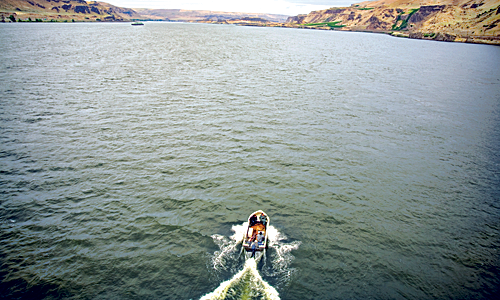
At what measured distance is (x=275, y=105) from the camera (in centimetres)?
5809

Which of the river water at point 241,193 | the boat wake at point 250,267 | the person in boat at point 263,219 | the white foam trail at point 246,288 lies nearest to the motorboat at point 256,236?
the person in boat at point 263,219

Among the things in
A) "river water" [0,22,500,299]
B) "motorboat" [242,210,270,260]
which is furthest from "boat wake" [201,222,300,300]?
"motorboat" [242,210,270,260]

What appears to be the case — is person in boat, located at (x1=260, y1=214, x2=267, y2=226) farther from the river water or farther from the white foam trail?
the white foam trail

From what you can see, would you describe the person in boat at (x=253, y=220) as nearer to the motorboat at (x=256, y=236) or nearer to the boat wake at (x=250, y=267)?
the motorboat at (x=256, y=236)

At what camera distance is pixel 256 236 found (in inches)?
950

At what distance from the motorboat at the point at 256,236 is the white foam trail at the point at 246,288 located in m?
1.61

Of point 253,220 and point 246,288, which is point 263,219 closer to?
point 253,220

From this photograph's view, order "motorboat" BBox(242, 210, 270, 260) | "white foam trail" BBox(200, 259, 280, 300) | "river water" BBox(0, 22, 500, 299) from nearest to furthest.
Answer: "white foam trail" BBox(200, 259, 280, 300), "river water" BBox(0, 22, 500, 299), "motorboat" BBox(242, 210, 270, 260)

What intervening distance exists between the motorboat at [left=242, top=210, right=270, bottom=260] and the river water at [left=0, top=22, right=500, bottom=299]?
98cm

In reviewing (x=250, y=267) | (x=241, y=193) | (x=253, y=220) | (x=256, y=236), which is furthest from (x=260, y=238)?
(x=241, y=193)

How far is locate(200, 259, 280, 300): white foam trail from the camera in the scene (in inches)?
780

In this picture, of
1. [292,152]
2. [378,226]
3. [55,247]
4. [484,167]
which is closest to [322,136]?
[292,152]

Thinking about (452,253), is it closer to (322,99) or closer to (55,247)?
(55,247)

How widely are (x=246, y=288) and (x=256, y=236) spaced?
4.82 metres
